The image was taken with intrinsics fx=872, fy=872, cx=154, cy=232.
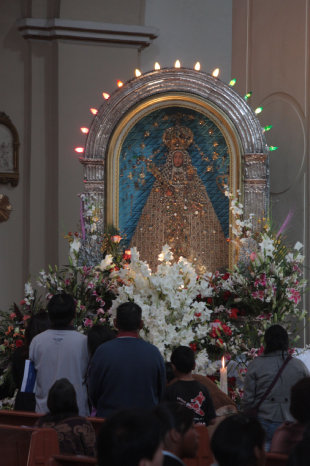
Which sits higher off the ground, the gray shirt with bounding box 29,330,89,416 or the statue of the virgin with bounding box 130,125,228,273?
the statue of the virgin with bounding box 130,125,228,273

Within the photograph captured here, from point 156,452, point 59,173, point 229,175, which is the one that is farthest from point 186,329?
point 156,452

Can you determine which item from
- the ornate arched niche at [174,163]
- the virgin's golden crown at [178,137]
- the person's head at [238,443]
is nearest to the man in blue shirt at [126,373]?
the person's head at [238,443]

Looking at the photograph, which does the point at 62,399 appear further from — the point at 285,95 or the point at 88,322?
the point at 285,95

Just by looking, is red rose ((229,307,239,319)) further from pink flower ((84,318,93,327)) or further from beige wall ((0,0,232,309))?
beige wall ((0,0,232,309))

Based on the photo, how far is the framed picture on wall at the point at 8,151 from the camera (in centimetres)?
1193

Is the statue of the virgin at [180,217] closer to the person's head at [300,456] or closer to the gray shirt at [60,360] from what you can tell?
the gray shirt at [60,360]

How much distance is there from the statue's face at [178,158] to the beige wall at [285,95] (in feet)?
3.81

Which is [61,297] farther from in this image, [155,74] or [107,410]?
[155,74]

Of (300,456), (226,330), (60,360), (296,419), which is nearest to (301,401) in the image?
(296,419)

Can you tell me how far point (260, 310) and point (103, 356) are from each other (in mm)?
3673

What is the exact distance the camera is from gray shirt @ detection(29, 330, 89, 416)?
5641mm

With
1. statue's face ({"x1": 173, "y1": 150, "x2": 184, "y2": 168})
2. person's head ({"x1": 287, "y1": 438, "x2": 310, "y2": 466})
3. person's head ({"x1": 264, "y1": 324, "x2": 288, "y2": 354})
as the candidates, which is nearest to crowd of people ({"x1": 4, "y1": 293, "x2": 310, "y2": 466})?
person's head ({"x1": 264, "y1": 324, "x2": 288, "y2": 354})

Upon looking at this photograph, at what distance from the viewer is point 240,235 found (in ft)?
31.1

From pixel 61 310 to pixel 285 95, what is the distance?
19.1ft
